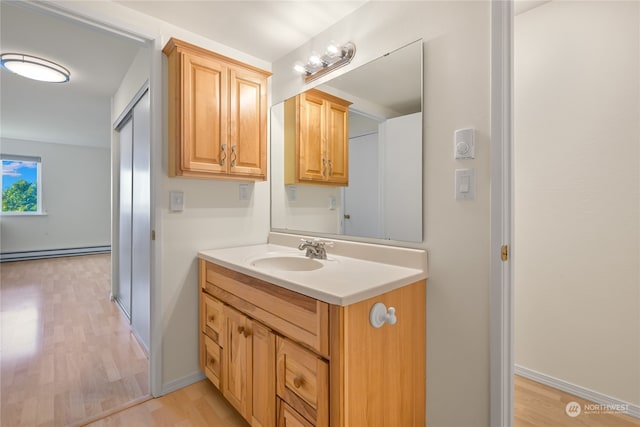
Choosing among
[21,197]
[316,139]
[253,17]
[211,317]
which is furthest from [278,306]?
[21,197]

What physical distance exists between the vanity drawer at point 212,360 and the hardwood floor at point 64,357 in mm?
423

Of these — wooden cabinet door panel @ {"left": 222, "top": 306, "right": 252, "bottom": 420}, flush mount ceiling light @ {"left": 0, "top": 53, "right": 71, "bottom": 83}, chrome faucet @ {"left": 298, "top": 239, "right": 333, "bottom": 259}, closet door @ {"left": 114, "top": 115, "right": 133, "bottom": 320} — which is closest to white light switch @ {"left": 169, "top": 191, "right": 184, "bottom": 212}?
wooden cabinet door panel @ {"left": 222, "top": 306, "right": 252, "bottom": 420}

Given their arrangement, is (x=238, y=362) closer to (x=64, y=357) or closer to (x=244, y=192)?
(x=244, y=192)

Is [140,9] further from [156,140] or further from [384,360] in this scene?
[384,360]

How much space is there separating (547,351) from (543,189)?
3.34 ft

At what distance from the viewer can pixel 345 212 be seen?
1.76m

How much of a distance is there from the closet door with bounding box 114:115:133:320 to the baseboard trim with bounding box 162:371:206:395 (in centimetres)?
142

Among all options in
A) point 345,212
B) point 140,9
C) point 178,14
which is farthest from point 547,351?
point 140,9

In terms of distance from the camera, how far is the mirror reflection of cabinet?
1783 millimetres

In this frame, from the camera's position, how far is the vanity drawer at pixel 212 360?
1.67 meters

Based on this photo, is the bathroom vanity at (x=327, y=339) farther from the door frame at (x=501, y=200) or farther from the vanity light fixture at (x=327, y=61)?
the vanity light fixture at (x=327, y=61)

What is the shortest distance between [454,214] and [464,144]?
0.96ft

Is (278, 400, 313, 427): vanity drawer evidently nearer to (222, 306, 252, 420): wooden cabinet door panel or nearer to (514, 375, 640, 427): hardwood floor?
(222, 306, 252, 420): wooden cabinet door panel

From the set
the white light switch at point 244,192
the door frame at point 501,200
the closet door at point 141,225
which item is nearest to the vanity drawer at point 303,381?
the door frame at point 501,200
